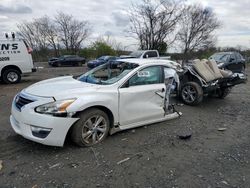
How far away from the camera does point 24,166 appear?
3.64 meters

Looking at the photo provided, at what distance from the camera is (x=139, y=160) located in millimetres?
3867

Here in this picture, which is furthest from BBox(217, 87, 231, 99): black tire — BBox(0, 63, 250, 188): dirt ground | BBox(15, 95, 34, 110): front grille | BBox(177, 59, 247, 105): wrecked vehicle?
BBox(15, 95, 34, 110): front grille

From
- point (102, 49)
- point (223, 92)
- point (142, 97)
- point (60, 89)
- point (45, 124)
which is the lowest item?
point (223, 92)

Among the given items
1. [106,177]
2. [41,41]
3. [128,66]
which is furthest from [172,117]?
[41,41]

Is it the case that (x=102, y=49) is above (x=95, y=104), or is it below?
above

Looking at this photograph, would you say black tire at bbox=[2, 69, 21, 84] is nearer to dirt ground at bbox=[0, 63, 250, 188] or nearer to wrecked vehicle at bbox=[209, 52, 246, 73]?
dirt ground at bbox=[0, 63, 250, 188]

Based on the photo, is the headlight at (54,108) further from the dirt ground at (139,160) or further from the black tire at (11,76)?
the black tire at (11,76)

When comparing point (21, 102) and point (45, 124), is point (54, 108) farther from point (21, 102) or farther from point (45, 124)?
point (21, 102)

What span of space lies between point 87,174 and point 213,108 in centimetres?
496

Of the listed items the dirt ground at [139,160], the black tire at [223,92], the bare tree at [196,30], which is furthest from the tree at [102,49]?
the dirt ground at [139,160]

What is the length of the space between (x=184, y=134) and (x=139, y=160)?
1485mm

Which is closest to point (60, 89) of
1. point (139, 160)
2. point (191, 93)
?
point (139, 160)

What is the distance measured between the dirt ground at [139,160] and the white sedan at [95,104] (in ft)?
0.90

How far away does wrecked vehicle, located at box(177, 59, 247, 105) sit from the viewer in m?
7.34
